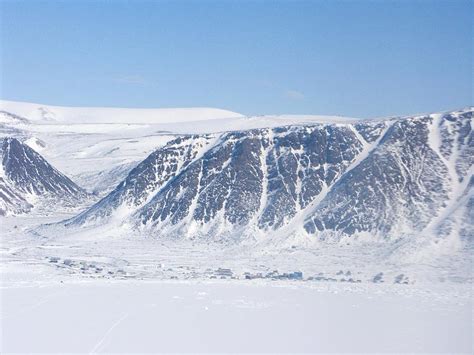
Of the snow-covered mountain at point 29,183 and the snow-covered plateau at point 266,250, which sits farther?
the snow-covered mountain at point 29,183

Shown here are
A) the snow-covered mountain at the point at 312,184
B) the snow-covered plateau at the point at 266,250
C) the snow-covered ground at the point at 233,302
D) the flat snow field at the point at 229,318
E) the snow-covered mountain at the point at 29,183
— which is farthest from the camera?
the snow-covered mountain at the point at 29,183

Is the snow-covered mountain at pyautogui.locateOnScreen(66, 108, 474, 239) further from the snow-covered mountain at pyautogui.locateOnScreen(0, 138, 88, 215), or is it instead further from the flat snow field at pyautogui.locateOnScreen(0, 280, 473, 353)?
the snow-covered mountain at pyautogui.locateOnScreen(0, 138, 88, 215)

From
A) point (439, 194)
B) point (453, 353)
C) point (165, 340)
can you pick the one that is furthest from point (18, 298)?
point (439, 194)

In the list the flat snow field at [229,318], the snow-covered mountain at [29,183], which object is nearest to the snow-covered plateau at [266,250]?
the flat snow field at [229,318]

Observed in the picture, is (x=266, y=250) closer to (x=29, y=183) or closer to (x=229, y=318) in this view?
(x=229, y=318)

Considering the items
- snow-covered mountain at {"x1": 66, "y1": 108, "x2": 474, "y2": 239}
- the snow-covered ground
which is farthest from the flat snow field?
snow-covered mountain at {"x1": 66, "y1": 108, "x2": 474, "y2": 239}

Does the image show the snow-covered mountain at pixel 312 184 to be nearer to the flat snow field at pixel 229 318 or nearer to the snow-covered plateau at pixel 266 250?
the snow-covered plateau at pixel 266 250

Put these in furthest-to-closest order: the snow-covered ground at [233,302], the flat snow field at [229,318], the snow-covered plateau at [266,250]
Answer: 1. the snow-covered plateau at [266,250]
2. the snow-covered ground at [233,302]
3. the flat snow field at [229,318]
